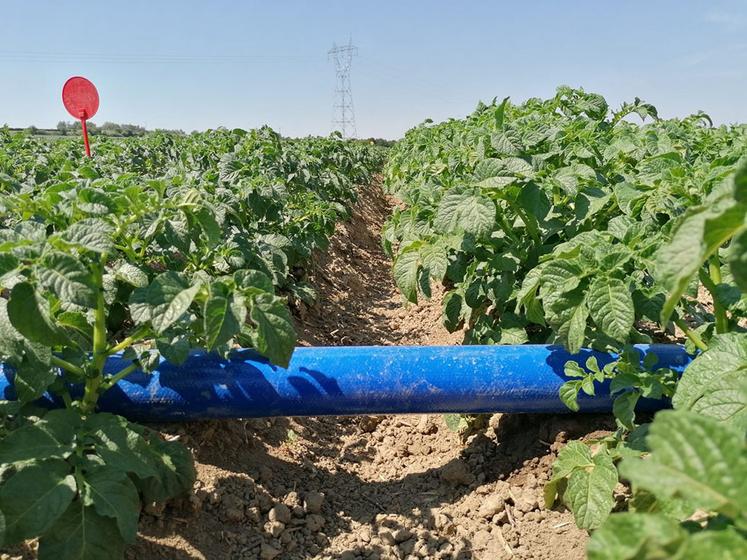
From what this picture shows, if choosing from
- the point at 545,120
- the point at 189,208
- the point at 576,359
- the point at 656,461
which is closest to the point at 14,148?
the point at 545,120

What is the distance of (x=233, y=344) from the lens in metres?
2.47

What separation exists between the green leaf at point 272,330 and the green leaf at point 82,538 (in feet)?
1.92

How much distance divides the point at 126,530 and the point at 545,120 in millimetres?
3455

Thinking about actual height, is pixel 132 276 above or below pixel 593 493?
above

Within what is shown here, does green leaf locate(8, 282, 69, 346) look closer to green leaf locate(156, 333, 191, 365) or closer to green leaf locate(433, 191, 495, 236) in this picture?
green leaf locate(156, 333, 191, 365)

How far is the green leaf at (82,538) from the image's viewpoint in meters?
1.56

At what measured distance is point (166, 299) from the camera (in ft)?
5.13

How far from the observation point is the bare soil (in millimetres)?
2053

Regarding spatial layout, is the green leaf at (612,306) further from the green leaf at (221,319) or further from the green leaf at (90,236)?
the green leaf at (90,236)

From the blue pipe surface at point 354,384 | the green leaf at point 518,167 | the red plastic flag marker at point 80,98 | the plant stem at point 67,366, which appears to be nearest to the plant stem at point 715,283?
the blue pipe surface at point 354,384

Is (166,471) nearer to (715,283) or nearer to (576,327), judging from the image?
(576,327)

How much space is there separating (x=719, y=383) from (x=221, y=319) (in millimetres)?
1126

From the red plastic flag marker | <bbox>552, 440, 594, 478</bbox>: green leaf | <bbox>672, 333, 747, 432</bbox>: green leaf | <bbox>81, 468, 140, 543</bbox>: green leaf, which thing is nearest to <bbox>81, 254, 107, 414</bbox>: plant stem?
<bbox>81, 468, 140, 543</bbox>: green leaf

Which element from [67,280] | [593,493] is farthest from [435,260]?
[67,280]
